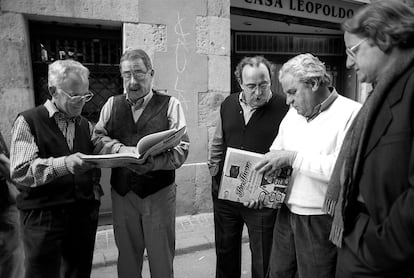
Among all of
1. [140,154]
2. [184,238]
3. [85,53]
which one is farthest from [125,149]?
[85,53]

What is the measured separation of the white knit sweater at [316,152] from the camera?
1.72 meters

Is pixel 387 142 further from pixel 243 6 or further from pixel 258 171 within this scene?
pixel 243 6

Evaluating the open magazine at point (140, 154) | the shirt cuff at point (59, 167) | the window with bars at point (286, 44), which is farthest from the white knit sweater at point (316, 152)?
the window with bars at point (286, 44)

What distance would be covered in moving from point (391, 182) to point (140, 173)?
1.41 metres

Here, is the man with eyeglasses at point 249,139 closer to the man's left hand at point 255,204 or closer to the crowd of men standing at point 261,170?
the crowd of men standing at point 261,170

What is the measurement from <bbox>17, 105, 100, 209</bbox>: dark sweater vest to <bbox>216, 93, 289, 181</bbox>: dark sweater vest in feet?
3.57

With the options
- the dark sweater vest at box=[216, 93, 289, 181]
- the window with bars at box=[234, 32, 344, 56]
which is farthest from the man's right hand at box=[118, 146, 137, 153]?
the window with bars at box=[234, 32, 344, 56]

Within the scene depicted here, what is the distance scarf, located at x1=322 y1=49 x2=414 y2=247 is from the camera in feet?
3.82

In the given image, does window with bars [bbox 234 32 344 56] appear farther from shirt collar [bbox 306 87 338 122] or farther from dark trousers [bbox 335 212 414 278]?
dark trousers [bbox 335 212 414 278]

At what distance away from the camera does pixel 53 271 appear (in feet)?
6.30

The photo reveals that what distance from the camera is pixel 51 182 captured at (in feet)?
6.27

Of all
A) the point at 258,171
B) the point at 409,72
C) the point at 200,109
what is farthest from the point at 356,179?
the point at 200,109

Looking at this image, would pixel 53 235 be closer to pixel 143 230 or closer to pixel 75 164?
pixel 75 164

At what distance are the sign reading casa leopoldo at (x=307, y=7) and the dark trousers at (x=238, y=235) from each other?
3.68 metres
